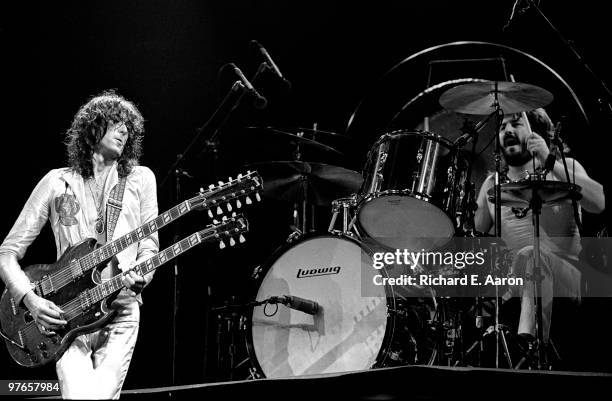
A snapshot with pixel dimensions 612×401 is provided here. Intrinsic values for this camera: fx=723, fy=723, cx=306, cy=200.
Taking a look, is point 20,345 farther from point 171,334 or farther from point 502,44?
point 502,44

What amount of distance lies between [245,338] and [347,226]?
1.04 m

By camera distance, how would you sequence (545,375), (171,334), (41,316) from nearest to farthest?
(545,375)
(41,316)
(171,334)

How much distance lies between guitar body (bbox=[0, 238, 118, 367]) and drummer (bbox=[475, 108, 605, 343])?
2686 millimetres

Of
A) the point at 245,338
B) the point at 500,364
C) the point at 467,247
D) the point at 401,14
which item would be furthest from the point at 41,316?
the point at 401,14

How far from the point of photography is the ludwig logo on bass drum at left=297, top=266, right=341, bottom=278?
180 inches

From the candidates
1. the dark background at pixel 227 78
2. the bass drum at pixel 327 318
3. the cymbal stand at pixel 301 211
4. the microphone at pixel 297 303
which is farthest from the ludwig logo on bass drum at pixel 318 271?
the dark background at pixel 227 78

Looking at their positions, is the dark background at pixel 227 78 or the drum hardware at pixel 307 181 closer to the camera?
the drum hardware at pixel 307 181

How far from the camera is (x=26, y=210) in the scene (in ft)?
12.0

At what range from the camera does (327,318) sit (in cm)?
457

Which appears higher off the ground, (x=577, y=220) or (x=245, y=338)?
(x=577, y=220)

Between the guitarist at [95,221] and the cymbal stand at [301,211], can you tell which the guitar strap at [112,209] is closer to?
the guitarist at [95,221]

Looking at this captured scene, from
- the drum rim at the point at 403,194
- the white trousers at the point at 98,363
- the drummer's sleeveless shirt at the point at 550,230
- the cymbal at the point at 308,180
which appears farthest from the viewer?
the drummer's sleeveless shirt at the point at 550,230

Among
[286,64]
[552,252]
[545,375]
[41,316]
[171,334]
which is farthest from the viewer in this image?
[286,64]

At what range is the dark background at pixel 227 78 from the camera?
18.2 ft
